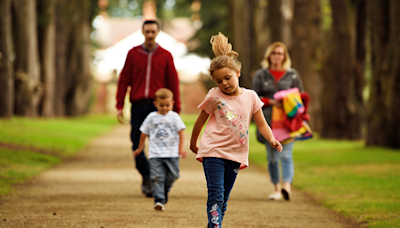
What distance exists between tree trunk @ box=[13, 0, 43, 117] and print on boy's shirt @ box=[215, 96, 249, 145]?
18706 millimetres

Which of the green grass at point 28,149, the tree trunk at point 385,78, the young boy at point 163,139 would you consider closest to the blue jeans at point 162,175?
the young boy at point 163,139

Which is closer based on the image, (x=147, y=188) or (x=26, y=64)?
(x=147, y=188)

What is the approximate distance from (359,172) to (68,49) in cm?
2538

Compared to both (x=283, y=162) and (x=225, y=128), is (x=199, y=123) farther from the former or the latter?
(x=283, y=162)

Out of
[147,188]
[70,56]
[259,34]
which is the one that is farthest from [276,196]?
[70,56]

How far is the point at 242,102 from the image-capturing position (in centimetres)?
492

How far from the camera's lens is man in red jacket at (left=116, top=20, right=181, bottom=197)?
739cm

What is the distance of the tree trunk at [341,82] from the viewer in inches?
741

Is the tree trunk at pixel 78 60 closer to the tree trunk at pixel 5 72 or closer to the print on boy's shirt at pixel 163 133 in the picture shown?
the tree trunk at pixel 5 72

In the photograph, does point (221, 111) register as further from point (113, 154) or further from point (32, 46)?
point (32, 46)

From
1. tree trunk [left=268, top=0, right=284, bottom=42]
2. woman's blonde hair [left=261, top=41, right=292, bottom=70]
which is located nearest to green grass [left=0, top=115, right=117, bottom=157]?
woman's blonde hair [left=261, top=41, right=292, bottom=70]

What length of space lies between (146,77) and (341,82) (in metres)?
12.7

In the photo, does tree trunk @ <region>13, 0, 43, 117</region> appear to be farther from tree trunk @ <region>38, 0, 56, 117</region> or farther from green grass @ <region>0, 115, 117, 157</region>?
green grass @ <region>0, 115, 117, 157</region>

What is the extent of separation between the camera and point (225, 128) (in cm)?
486
